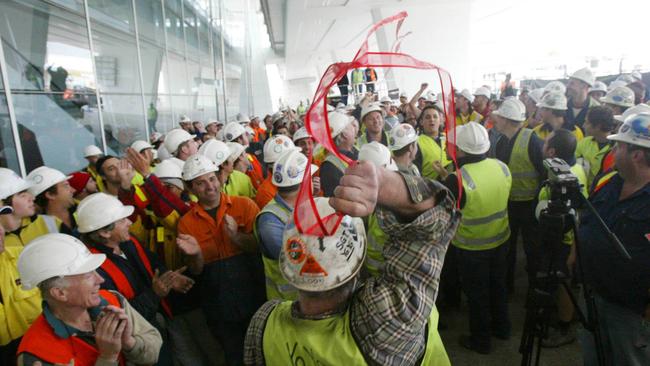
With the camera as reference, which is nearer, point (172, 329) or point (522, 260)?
point (172, 329)

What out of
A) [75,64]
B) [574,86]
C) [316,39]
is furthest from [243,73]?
[574,86]

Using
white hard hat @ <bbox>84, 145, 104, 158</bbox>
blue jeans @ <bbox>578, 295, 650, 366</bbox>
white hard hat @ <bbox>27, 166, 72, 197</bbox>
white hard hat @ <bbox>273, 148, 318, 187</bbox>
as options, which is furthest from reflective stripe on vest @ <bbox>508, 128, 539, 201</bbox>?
white hard hat @ <bbox>84, 145, 104, 158</bbox>

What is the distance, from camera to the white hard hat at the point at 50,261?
162 cm

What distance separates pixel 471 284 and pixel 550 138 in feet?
5.87

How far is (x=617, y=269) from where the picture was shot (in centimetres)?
211

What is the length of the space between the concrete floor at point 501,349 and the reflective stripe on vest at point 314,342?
2.22 meters

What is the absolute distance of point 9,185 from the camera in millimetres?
2664

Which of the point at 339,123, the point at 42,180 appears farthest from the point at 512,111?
the point at 42,180

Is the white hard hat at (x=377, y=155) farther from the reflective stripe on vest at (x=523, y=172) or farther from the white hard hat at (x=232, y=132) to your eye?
the white hard hat at (x=232, y=132)

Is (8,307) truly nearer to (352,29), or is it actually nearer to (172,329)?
(172,329)

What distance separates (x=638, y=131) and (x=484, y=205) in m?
1.18

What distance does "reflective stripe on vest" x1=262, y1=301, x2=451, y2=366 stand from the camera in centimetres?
117

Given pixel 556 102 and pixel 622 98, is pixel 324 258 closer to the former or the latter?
pixel 556 102

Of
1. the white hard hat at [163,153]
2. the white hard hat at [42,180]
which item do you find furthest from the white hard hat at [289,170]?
the white hard hat at [163,153]
